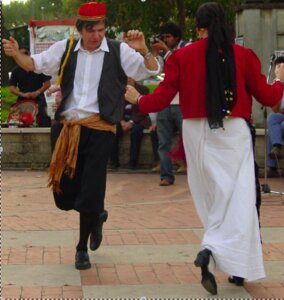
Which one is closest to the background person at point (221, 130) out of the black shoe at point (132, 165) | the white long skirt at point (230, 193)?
the white long skirt at point (230, 193)

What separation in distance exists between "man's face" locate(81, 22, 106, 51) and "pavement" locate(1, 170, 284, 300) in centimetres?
168

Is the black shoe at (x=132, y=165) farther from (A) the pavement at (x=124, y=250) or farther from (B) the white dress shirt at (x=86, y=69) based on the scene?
(B) the white dress shirt at (x=86, y=69)

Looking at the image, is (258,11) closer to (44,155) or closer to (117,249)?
(44,155)

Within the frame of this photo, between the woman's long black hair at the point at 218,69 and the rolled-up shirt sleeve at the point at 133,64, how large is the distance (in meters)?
0.83

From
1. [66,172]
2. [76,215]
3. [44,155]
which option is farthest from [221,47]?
[44,155]

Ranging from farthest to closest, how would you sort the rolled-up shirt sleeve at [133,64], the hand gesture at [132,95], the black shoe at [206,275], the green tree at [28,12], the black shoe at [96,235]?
the green tree at [28,12], the black shoe at [96,235], the rolled-up shirt sleeve at [133,64], the hand gesture at [132,95], the black shoe at [206,275]

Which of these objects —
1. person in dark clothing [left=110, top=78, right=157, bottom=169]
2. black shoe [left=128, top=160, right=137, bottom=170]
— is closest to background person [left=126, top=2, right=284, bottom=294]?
person in dark clothing [left=110, top=78, right=157, bottom=169]

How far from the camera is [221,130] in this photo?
6.18 meters

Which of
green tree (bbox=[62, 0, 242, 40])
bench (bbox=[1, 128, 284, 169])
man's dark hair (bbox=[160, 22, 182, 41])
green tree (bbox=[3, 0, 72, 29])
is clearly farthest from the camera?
green tree (bbox=[3, 0, 72, 29])

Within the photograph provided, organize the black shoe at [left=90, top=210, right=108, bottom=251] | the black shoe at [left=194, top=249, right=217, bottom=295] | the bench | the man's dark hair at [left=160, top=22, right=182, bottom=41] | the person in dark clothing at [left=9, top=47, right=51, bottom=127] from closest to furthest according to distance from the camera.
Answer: the black shoe at [left=194, top=249, right=217, bottom=295] → the black shoe at [left=90, top=210, right=108, bottom=251] → the man's dark hair at [left=160, top=22, right=182, bottom=41] → the bench → the person in dark clothing at [left=9, top=47, right=51, bottom=127]

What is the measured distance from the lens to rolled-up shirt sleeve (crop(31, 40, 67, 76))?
6969 mm

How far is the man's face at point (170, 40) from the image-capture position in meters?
11.2

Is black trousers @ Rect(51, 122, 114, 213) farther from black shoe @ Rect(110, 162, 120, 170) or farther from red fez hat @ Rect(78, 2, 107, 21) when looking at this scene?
black shoe @ Rect(110, 162, 120, 170)

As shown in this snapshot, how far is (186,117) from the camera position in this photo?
6281mm
